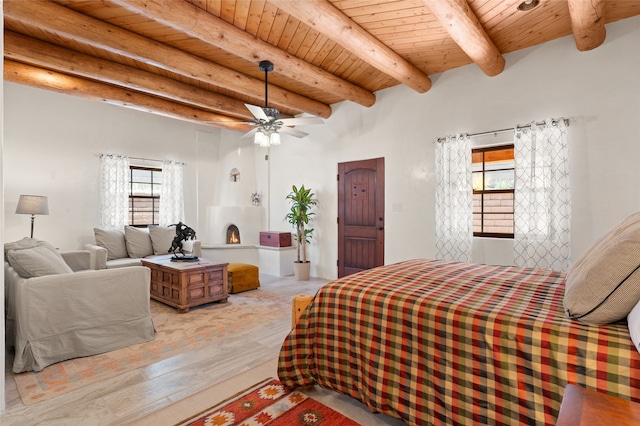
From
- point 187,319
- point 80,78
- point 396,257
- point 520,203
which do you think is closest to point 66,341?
point 187,319

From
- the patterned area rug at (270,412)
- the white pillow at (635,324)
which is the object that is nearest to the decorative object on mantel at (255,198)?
the patterned area rug at (270,412)

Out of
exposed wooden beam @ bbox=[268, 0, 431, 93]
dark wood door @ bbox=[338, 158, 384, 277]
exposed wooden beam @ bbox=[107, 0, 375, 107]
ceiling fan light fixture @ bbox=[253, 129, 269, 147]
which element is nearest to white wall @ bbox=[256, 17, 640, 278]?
dark wood door @ bbox=[338, 158, 384, 277]

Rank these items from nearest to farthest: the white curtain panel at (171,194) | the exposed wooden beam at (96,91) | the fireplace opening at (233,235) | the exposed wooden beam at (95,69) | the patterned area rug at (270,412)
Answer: the patterned area rug at (270,412) < the exposed wooden beam at (95,69) < the exposed wooden beam at (96,91) < the white curtain panel at (171,194) < the fireplace opening at (233,235)

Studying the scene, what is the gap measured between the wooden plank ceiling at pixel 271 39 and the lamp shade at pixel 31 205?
1421 mm

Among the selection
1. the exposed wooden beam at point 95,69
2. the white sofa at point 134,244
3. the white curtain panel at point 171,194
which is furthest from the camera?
the white curtain panel at point 171,194

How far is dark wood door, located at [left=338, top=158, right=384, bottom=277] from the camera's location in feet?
16.6

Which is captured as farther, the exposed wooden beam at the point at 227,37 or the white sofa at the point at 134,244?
the white sofa at the point at 134,244

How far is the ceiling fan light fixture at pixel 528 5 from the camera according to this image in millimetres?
2781

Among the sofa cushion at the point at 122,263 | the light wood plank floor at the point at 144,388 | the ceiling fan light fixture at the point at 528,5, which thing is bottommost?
the light wood plank floor at the point at 144,388

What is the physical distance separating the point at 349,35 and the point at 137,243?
430cm

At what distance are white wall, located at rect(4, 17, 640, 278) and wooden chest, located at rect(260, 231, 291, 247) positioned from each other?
20.4 inches

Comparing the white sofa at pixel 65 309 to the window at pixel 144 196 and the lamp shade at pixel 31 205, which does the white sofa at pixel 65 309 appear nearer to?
the lamp shade at pixel 31 205

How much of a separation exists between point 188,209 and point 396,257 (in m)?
4.08

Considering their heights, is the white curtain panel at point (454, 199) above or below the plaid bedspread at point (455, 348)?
above
